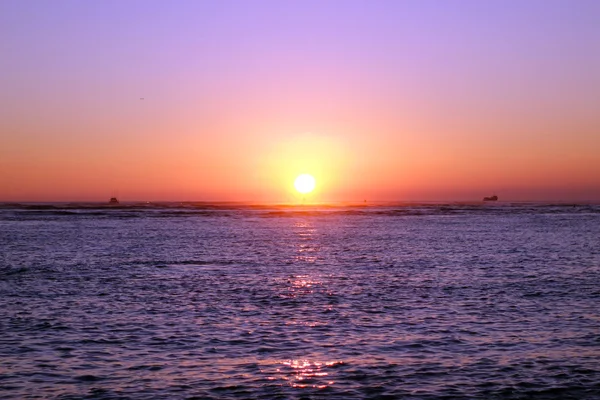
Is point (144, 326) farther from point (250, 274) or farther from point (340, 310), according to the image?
point (250, 274)

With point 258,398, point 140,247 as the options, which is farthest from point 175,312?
point 140,247

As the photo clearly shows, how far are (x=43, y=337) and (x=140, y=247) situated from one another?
122 ft

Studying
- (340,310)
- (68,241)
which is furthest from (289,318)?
(68,241)

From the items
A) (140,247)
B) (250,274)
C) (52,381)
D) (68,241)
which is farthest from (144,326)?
(68,241)

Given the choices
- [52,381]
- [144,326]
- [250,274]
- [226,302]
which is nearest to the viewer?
[52,381]

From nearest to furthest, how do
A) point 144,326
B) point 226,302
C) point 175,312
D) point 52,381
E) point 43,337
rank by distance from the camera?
point 52,381, point 43,337, point 144,326, point 175,312, point 226,302

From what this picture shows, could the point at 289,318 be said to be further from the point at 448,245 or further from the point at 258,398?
the point at 448,245

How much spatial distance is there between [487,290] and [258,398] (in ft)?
57.1

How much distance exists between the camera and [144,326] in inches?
818

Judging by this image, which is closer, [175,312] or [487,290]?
[175,312]

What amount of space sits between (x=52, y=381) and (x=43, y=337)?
474 cm

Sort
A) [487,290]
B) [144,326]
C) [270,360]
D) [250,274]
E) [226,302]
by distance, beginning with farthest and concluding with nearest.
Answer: [250,274] < [487,290] < [226,302] < [144,326] < [270,360]

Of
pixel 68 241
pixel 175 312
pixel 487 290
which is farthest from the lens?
pixel 68 241

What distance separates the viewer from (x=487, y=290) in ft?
93.4
